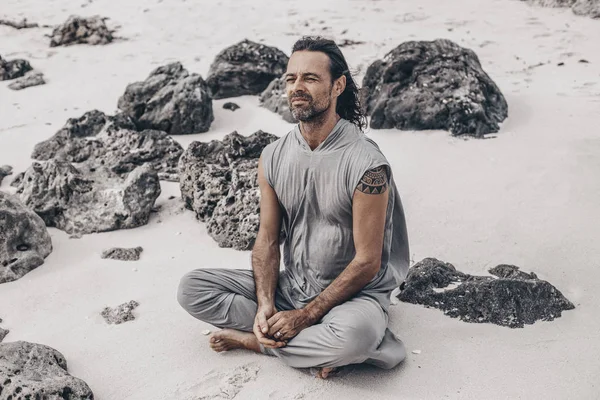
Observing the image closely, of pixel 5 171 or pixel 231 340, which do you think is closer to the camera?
pixel 231 340

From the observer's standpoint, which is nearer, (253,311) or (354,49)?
(253,311)

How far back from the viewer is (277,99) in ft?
27.9

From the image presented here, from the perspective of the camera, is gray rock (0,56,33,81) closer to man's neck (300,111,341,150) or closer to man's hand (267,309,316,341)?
man's neck (300,111,341,150)

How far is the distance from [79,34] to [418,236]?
7661 millimetres

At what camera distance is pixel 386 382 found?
4086mm

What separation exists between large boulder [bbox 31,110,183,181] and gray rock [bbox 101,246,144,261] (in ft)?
4.21

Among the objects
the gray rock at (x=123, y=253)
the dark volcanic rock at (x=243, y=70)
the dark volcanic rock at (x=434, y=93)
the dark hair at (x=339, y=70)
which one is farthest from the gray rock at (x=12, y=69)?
the dark hair at (x=339, y=70)

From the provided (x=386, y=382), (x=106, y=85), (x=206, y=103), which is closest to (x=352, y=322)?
(x=386, y=382)

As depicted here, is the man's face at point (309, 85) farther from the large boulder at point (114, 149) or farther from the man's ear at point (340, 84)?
the large boulder at point (114, 149)

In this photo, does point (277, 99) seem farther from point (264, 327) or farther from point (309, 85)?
point (264, 327)

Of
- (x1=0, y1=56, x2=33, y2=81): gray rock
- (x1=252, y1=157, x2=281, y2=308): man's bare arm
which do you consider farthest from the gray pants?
(x1=0, y1=56, x2=33, y2=81): gray rock

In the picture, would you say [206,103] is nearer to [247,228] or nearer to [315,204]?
[247,228]

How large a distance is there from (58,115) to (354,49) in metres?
3.98

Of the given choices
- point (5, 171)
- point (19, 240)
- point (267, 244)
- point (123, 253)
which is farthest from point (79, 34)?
point (267, 244)
